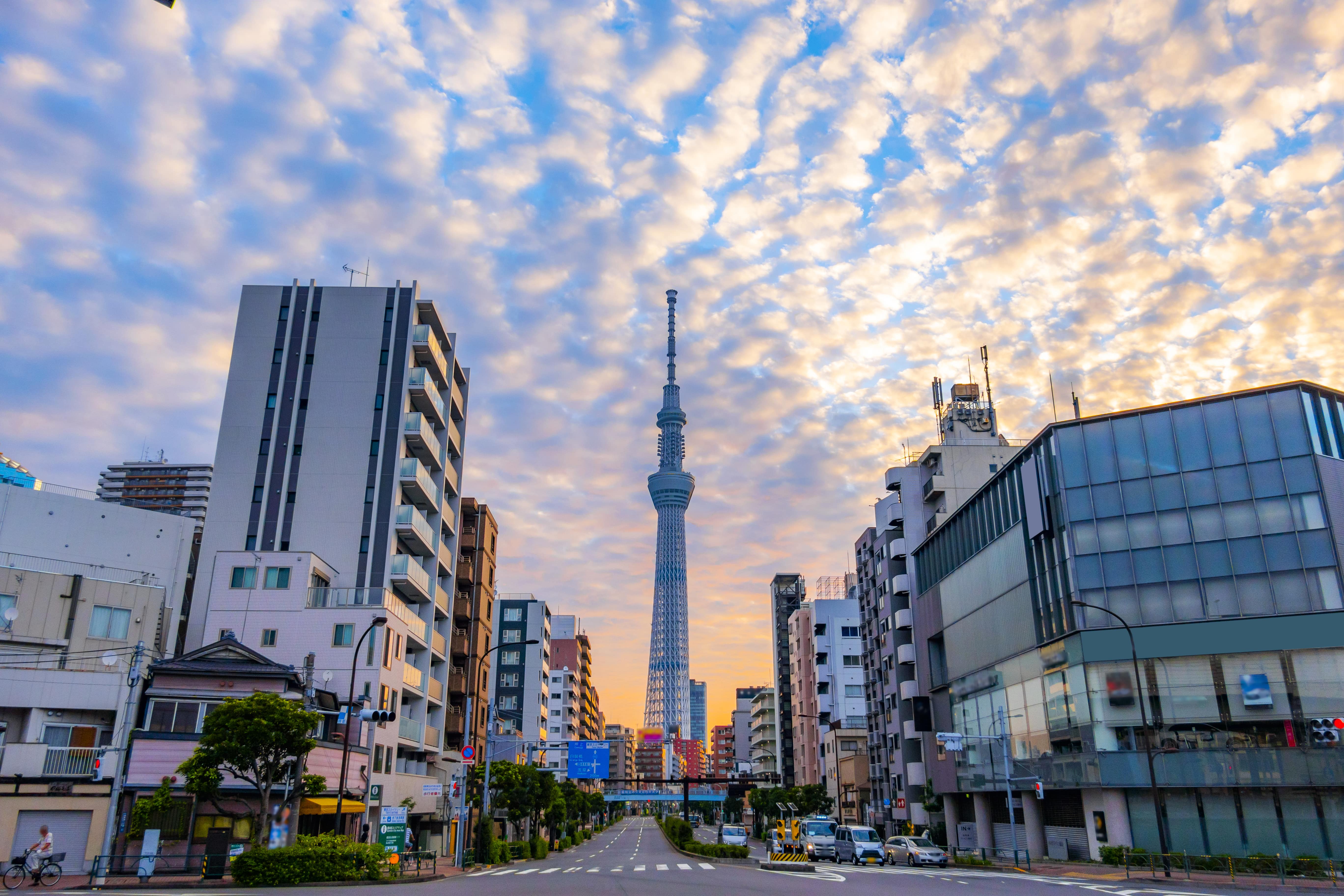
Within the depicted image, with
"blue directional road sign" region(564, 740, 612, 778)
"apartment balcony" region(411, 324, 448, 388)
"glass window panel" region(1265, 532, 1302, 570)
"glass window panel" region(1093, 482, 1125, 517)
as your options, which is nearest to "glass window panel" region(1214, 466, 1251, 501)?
"glass window panel" region(1265, 532, 1302, 570)

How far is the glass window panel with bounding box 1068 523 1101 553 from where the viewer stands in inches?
1756

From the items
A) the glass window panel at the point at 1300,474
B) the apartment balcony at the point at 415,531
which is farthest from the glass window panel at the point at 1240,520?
the apartment balcony at the point at 415,531

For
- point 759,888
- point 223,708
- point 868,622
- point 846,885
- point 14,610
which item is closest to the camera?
point 759,888

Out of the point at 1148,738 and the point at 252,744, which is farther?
the point at 1148,738

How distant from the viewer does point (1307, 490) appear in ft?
131

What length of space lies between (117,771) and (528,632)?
86524mm

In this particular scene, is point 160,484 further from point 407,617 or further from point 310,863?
point 310,863

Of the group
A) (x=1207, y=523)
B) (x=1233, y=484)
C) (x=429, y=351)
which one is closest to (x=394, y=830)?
(x=429, y=351)

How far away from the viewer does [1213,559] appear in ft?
137

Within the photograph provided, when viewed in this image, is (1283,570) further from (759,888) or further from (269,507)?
(269,507)

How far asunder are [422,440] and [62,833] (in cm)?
2885

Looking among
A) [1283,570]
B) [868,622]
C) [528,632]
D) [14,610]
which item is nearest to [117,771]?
[14,610]

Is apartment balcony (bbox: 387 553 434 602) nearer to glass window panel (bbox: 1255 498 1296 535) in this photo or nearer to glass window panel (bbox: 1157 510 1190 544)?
glass window panel (bbox: 1157 510 1190 544)

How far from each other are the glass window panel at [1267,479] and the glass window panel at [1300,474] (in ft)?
0.69
